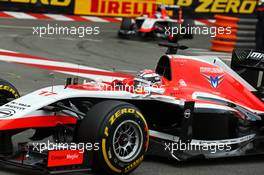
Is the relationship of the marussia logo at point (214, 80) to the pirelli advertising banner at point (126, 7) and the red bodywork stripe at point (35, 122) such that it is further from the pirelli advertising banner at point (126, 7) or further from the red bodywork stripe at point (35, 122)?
the pirelli advertising banner at point (126, 7)

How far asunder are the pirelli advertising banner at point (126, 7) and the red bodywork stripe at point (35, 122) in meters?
14.2

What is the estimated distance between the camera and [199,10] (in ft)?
77.2

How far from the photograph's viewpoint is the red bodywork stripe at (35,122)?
5691mm

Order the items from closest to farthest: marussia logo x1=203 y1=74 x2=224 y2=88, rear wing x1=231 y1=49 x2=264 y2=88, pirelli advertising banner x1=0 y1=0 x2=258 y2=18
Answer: marussia logo x1=203 y1=74 x2=224 y2=88 < rear wing x1=231 y1=49 x2=264 y2=88 < pirelli advertising banner x1=0 y1=0 x2=258 y2=18

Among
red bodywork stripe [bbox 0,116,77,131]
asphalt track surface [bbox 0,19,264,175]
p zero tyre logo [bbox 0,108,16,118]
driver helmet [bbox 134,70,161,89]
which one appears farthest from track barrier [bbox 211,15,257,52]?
p zero tyre logo [bbox 0,108,16,118]

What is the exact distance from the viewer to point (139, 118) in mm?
5969

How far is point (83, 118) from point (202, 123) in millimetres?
1408

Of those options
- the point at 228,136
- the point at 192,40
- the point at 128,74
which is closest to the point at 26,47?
the point at 128,74

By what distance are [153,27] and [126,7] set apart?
10.7ft

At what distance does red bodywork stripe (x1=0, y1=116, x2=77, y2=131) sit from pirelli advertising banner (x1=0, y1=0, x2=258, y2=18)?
46.5 ft

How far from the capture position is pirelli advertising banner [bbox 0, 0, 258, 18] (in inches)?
801

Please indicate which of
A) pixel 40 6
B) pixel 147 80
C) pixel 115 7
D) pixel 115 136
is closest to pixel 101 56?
pixel 40 6

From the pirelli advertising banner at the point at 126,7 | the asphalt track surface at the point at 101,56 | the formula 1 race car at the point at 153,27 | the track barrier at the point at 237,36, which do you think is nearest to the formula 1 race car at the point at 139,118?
the asphalt track surface at the point at 101,56

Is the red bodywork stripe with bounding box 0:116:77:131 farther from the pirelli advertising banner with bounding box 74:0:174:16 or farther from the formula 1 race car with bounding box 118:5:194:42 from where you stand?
the pirelli advertising banner with bounding box 74:0:174:16
